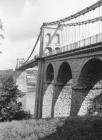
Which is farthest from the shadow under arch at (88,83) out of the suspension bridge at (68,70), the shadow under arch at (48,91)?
the shadow under arch at (48,91)

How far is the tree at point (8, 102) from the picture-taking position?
2384 cm

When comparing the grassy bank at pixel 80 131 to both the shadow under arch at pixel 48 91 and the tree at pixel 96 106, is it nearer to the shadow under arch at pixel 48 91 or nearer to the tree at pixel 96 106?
the tree at pixel 96 106

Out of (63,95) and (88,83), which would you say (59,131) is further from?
(63,95)

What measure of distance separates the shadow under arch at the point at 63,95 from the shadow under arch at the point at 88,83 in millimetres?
6194

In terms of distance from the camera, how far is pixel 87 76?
1862 centimetres

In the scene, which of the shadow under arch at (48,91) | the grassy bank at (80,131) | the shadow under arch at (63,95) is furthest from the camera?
the shadow under arch at (48,91)

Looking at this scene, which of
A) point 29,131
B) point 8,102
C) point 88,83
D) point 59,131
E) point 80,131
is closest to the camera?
point 80,131

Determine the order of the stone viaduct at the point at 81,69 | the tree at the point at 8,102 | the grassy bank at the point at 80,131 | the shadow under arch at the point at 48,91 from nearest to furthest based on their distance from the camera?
the grassy bank at the point at 80,131
the stone viaduct at the point at 81,69
the tree at the point at 8,102
the shadow under arch at the point at 48,91

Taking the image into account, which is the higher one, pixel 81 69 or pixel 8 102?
pixel 81 69

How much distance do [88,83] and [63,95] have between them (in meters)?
8.04

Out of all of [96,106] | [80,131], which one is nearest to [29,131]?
[80,131]

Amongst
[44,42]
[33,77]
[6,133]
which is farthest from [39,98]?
[33,77]

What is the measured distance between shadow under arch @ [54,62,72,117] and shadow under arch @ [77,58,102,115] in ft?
20.3

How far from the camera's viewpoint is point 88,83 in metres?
18.8
